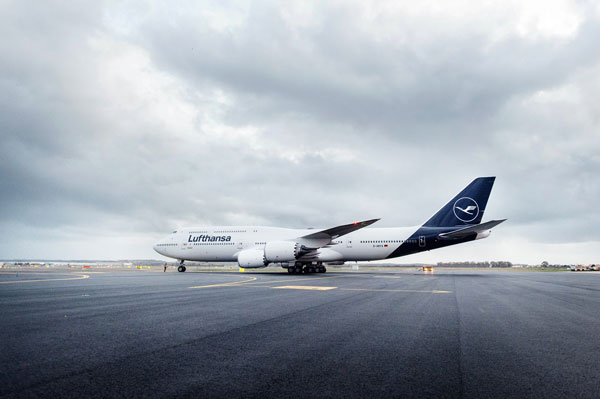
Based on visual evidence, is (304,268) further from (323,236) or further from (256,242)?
(256,242)

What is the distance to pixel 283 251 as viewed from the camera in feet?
84.6

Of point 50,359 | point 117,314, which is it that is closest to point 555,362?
point 50,359

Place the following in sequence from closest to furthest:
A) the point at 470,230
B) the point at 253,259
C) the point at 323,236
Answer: the point at 470,230 → the point at 253,259 → the point at 323,236

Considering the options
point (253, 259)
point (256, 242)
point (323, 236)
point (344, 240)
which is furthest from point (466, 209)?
point (256, 242)

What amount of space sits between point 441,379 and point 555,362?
65.0 inches

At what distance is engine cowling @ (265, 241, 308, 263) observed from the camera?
1014 inches

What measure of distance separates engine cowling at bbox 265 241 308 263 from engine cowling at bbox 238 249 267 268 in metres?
0.48

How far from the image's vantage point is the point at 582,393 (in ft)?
9.20

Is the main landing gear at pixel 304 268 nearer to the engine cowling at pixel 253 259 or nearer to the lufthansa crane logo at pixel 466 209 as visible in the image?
the engine cowling at pixel 253 259

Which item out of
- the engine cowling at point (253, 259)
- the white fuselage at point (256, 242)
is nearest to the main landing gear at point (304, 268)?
the white fuselage at point (256, 242)

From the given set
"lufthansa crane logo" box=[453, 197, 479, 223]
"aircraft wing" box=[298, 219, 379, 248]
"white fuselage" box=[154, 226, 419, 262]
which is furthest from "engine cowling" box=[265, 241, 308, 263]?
"lufthansa crane logo" box=[453, 197, 479, 223]

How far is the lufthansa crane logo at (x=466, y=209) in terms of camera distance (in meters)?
28.4

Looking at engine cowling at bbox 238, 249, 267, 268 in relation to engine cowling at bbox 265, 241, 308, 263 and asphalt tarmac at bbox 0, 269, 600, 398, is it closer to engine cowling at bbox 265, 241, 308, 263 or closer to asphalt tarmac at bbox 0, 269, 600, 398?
engine cowling at bbox 265, 241, 308, 263

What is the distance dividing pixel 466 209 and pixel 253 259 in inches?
723
